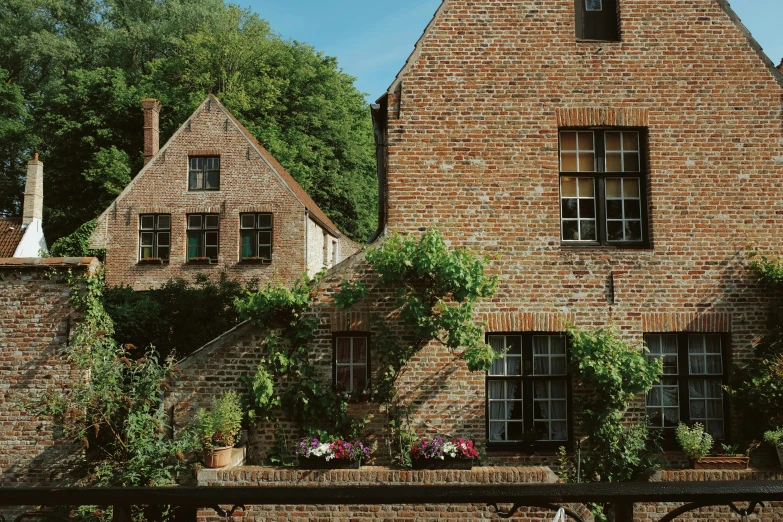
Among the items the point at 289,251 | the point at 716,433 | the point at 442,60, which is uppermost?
the point at 442,60

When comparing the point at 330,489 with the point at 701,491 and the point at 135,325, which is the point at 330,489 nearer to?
the point at 701,491

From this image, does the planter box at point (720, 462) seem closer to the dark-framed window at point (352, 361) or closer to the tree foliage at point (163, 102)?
the dark-framed window at point (352, 361)

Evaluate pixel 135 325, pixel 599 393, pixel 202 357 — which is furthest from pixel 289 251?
pixel 599 393

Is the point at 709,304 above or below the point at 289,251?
below

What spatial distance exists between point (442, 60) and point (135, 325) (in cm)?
857

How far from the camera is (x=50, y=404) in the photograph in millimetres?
8648

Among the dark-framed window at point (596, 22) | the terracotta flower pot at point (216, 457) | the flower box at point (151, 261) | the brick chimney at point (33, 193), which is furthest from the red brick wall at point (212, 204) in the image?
the terracotta flower pot at point (216, 457)

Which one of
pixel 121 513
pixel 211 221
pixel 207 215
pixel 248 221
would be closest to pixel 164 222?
pixel 207 215

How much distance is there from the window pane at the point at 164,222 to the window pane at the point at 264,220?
3123 mm

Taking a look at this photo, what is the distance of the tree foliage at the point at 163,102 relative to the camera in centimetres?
2952

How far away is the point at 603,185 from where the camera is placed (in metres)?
9.62

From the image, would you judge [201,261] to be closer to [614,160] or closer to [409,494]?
[614,160]

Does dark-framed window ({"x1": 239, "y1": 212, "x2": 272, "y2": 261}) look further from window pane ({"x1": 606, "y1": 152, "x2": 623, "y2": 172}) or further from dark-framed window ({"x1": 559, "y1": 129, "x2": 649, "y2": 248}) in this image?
window pane ({"x1": 606, "y1": 152, "x2": 623, "y2": 172})

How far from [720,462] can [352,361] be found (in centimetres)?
508
